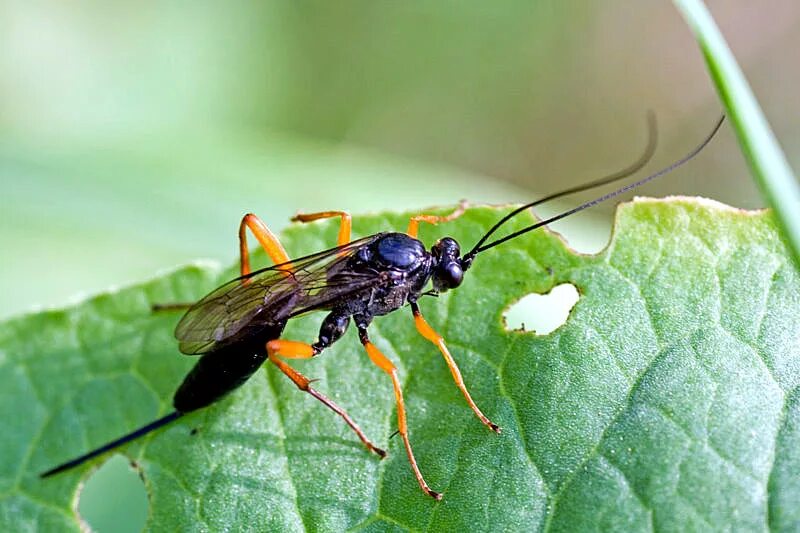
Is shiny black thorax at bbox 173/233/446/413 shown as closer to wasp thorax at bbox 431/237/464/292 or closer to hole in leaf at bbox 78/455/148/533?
wasp thorax at bbox 431/237/464/292

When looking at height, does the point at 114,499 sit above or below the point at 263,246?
below

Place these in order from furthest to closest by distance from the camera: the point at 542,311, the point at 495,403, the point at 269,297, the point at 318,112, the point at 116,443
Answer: the point at 318,112
the point at 269,297
the point at 116,443
the point at 542,311
the point at 495,403

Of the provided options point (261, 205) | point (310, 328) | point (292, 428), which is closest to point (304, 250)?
point (310, 328)

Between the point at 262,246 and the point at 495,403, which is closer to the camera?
the point at 495,403

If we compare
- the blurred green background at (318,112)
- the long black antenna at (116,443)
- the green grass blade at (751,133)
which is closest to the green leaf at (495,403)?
the long black antenna at (116,443)

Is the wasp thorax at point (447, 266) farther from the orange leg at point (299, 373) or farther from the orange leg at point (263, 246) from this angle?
the orange leg at point (263, 246)

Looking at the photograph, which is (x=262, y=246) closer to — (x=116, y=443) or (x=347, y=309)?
(x=347, y=309)

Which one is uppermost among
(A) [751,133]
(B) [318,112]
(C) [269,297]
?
(B) [318,112]

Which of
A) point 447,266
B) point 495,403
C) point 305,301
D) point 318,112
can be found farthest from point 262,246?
point 318,112
